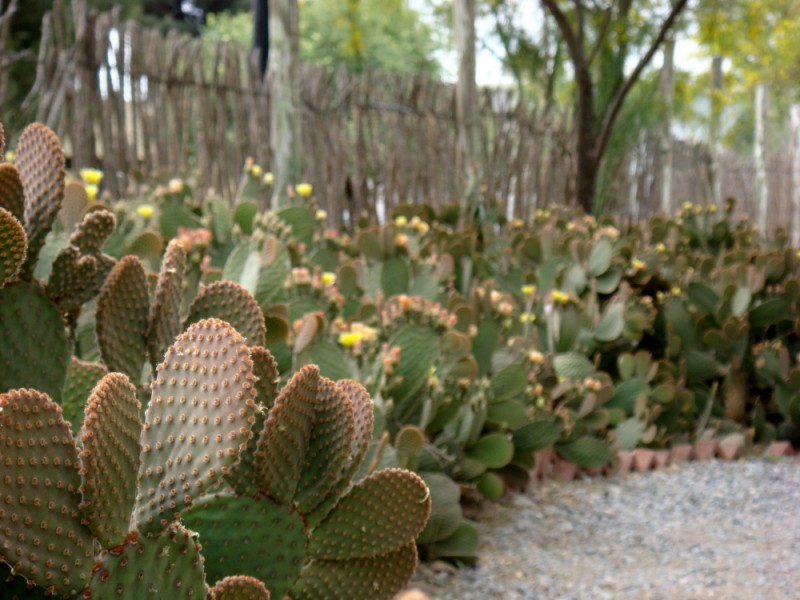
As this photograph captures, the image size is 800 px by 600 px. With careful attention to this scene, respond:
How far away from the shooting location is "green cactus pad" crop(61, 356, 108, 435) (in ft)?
5.02

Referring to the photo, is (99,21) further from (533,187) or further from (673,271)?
(533,187)

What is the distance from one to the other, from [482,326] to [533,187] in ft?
23.7

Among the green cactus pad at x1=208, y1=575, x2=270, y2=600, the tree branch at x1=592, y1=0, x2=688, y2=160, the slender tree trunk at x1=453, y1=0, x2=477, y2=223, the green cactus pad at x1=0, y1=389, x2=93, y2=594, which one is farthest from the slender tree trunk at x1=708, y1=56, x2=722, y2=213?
the green cactus pad at x1=0, y1=389, x2=93, y2=594

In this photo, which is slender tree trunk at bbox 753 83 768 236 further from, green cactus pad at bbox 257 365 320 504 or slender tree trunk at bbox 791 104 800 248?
green cactus pad at bbox 257 365 320 504

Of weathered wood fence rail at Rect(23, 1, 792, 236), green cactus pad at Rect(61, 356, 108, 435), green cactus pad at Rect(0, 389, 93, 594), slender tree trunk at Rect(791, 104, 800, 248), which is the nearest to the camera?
Result: green cactus pad at Rect(0, 389, 93, 594)

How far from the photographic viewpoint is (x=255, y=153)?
25.1 ft

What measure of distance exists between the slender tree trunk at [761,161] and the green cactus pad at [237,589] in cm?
1532

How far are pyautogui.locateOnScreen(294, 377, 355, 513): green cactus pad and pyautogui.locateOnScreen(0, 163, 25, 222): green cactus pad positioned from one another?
0.49 metres

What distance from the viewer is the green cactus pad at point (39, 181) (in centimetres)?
136

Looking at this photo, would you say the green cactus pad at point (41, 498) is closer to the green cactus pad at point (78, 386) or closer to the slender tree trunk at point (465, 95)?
the green cactus pad at point (78, 386)

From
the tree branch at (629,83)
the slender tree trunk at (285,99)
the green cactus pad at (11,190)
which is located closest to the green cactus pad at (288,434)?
the green cactus pad at (11,190)

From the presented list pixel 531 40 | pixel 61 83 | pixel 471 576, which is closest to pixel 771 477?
pixel 471 576

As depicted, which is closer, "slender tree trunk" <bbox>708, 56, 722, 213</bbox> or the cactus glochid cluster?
the cactus glochid cluster

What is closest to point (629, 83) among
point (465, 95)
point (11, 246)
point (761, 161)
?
point (465, 95)
